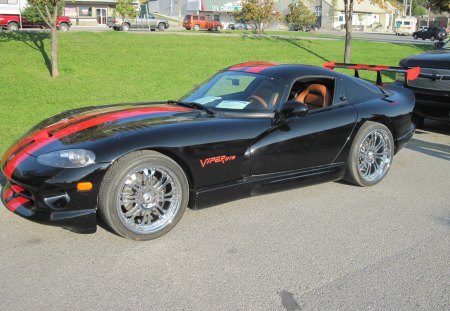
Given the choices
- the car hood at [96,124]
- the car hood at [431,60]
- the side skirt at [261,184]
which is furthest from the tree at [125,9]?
the side skirt at [261,184]

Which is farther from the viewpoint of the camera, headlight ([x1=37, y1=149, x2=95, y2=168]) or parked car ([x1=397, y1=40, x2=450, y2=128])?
parked car ([x1=397, y1=40, x2=450, y2=128])

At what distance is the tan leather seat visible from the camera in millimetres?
5090

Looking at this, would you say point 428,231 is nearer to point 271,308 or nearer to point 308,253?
point 308,253

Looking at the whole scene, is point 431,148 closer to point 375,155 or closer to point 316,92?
point 375,155

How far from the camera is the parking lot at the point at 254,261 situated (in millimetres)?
2943

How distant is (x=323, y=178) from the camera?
480 centimetres

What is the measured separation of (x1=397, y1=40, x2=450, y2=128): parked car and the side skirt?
3279 mm

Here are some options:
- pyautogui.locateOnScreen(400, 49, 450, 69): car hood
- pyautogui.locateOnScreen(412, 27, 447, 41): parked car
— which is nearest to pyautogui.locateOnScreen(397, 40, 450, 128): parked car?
pyautogui.locateOnScreen(400, 49, 450, 69): car hood

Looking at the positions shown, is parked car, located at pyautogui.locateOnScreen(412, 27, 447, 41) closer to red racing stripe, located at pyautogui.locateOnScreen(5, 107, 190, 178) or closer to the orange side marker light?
red racing stripe, located at pyautogui.locateOnScreen(5, 107, 190, 178)

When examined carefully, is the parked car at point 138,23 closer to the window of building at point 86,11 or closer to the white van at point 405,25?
the window of building at point 86,11

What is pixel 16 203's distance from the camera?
3.64m

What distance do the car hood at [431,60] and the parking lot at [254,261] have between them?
359 cm

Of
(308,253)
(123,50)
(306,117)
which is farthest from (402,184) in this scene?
(123,50)

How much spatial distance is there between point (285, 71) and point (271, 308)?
108 inches
